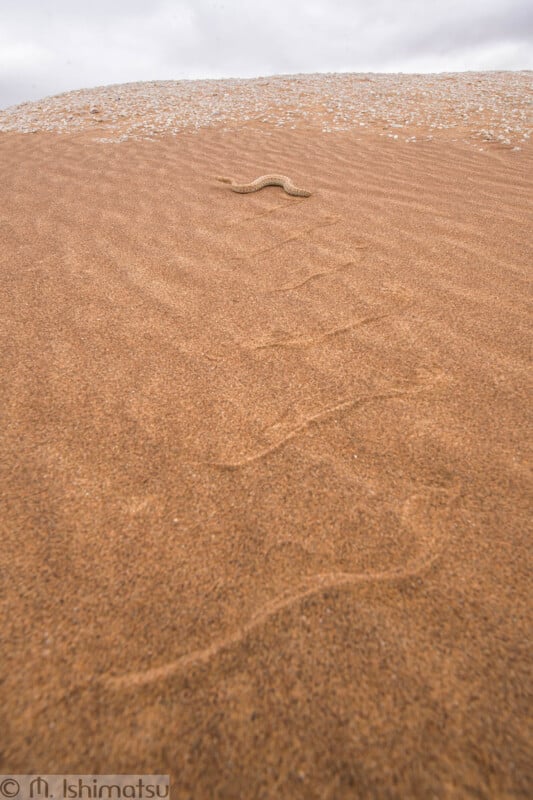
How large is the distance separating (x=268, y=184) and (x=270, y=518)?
391 centimetres

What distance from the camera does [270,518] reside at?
1.11 meters

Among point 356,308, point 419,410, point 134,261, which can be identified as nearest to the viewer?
→ point 419,410

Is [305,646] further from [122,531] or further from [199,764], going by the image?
[122,531]

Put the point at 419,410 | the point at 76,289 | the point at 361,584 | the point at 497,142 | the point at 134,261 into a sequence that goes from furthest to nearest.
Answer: the point at 497,142, the point at 134,261, the point at 76,289, the point at 419,410, the point at 361,584

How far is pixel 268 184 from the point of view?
4.03 meters

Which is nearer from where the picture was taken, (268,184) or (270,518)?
(270,518)

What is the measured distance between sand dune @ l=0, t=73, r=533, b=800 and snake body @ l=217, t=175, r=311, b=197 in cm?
146

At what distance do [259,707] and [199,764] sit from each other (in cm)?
14

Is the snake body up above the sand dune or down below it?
above

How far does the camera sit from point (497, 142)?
5211 millimetres

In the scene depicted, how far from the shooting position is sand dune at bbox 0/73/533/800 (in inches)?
29.2

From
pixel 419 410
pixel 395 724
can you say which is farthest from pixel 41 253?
pixel 395 724

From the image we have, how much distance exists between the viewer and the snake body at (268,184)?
3.72m

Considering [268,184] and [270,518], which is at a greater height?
[268,184]
